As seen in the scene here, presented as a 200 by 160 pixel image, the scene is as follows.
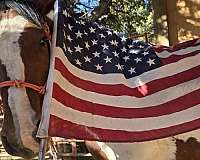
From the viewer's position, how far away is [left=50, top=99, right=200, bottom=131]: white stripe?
229 centimetres

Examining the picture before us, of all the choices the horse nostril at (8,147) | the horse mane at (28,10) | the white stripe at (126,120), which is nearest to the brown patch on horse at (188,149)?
the white stripe at (126,120)

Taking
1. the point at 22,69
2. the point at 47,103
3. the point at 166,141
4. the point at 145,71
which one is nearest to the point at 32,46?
the point at 22,69

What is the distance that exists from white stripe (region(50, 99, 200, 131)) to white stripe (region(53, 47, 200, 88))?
0.24 m

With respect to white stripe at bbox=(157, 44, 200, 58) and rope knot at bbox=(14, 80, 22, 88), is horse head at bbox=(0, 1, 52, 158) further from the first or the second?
white stripe at bbox=(157, 44, 200, 58)

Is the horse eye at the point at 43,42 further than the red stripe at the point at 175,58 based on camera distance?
No

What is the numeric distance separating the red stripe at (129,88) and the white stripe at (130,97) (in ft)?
0.08

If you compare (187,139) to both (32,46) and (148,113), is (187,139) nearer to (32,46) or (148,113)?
(148,113)

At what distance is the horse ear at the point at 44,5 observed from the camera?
2.56 m

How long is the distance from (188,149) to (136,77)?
49 centimetres

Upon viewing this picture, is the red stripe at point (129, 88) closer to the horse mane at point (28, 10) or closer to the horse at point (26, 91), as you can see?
the horse at point (26, 91)

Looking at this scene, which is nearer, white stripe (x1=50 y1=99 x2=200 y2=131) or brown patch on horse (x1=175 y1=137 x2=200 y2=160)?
white stripe (x1=50 y1=99 x2=200 y2=131)

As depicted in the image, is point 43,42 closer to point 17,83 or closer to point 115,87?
point 17,83

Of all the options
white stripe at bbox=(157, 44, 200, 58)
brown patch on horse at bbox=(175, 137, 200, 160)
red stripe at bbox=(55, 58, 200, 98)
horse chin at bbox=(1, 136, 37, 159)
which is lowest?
brown patch on horse at bbox=(175, 137, 200, 160)

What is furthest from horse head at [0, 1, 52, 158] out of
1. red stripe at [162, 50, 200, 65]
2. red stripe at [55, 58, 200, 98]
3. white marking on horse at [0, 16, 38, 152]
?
red stripe at [162, 50, 200, 65]
